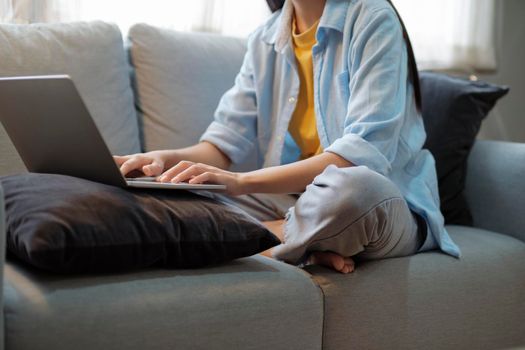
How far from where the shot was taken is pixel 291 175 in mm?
1458

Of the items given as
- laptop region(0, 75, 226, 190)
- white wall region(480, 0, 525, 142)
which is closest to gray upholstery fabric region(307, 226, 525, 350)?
laptop region(0, 75, 226, 190)

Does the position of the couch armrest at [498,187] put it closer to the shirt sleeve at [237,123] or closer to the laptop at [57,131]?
the shirt sleeve at [237,123]

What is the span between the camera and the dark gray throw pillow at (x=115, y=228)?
1057 mm

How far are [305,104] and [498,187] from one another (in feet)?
1.76

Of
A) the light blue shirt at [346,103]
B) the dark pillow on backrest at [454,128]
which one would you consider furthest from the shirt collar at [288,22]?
the dark pillow on backrest at [454,128]

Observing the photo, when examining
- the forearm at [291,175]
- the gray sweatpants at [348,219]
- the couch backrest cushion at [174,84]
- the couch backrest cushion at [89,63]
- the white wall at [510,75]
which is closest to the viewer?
the gray sweatpants at [348,219]

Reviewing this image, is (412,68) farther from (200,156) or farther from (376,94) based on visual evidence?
(200,156)

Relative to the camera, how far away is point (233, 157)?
1.77 metres

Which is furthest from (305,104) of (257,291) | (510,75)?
(510,75)

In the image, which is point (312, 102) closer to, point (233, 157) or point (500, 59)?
point (233, 157)

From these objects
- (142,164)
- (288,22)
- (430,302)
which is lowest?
(430,302)

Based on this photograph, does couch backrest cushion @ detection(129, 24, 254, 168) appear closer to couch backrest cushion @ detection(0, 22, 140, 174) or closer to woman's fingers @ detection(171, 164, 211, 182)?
couch backrest cushion @ detection(0, 22, 140, 174)

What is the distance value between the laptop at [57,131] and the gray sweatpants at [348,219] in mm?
166

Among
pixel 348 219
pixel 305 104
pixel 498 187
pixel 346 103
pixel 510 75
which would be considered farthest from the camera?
pixel 510 75
